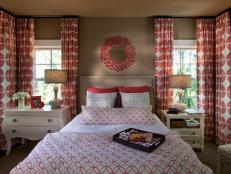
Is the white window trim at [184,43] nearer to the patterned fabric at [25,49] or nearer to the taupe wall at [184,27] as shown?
the taupe wall at [184,27]

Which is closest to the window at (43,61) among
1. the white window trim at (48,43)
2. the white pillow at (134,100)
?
the white window trim at (48,43)

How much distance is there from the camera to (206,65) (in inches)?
163

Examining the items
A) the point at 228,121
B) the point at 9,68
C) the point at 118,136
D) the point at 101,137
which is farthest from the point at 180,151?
the point at 9,68

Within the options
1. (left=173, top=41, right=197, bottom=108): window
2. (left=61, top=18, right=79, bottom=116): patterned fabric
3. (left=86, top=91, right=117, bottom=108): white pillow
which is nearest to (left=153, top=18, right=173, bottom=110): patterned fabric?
(left=173, top=41, right=197, bottom=108): window

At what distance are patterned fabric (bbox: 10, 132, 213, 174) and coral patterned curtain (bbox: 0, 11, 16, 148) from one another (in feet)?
6.93

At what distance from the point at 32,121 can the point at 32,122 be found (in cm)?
2

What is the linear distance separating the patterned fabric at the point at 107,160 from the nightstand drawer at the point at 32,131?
1.49 metres

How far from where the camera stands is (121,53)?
4184 mm

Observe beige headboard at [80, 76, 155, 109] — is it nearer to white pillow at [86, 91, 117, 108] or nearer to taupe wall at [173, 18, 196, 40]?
white pillow at [86, 91, 117, 108]

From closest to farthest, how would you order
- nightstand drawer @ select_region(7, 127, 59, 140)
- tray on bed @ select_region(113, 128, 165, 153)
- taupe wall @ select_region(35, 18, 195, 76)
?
tray on bed @ select_region(113, 128, 165, 153)
nightstand drawer @ select_region(7, 127, 59, 140)
taupe wall @ select_region(35, 18, 195, 76)

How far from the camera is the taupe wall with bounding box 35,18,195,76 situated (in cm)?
421

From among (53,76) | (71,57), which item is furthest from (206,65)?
(53,76)

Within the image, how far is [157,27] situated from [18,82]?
2.91 meters

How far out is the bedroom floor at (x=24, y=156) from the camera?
10.1 ft
